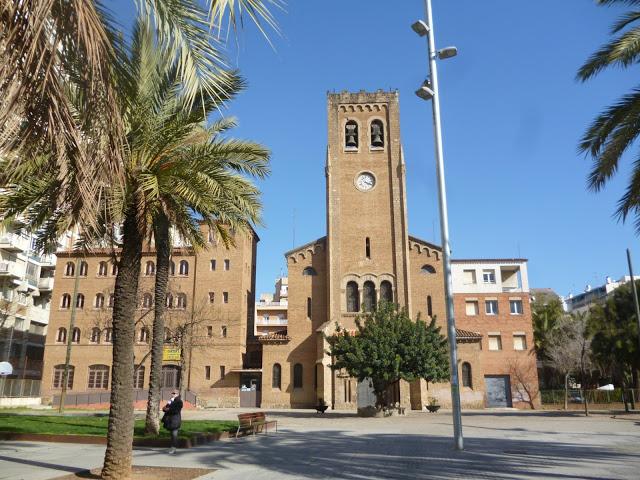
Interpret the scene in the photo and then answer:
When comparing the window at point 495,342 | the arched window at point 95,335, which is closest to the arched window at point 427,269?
the window at point 495,342

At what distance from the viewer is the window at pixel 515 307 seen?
45.7m

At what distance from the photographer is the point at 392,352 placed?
93.1 feet

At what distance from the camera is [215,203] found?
12.1 m

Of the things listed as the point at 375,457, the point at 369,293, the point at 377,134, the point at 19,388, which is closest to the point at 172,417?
the point at 375,457

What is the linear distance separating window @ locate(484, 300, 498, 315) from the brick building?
20.2 metres

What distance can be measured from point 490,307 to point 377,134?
17336mm

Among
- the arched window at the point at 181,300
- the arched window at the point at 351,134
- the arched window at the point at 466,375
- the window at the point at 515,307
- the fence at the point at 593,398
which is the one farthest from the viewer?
the window at the point at 515,307

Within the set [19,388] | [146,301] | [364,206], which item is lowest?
[19,388]

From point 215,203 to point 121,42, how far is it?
6.87 meters

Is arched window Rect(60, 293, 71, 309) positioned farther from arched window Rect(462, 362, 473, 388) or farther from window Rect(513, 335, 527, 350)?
window Rect(513, 335, 527, 350)

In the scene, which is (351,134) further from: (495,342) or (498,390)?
(498,390)

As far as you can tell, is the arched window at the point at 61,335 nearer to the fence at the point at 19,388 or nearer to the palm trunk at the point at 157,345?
the fence at the point at 19,388

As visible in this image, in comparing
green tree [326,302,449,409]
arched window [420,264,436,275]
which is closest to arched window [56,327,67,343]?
green tree [326,302,449,409]

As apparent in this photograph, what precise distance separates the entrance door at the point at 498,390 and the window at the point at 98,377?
30388 mm
